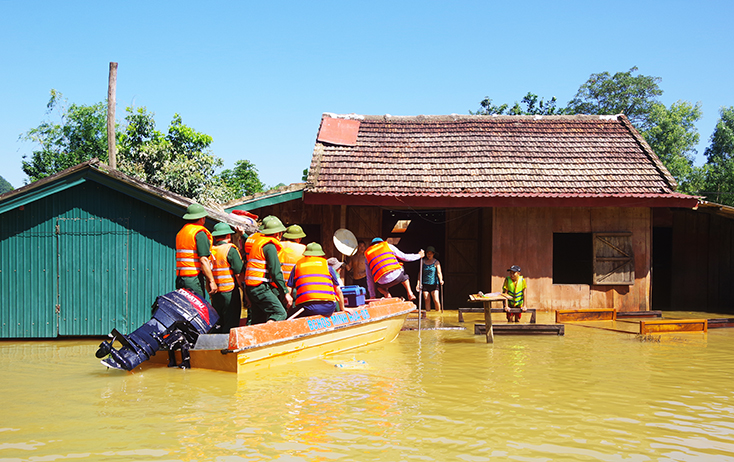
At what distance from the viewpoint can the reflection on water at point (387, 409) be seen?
4617mm

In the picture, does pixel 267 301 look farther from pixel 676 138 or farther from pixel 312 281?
pixel 676 138

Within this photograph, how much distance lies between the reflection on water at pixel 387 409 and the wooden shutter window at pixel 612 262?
501 cm

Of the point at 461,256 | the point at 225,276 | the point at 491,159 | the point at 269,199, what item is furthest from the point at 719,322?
the point at 225,276

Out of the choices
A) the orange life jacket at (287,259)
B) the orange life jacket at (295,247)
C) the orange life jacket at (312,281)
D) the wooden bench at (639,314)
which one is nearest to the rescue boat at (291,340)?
the orange life jacket at (312,281)

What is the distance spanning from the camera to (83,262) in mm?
9984

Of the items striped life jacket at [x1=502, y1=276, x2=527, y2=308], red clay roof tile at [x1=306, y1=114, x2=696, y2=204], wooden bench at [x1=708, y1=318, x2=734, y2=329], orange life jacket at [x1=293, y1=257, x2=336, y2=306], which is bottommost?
wooden bench at [x1=708, y1=318, x2=734, y2=329]

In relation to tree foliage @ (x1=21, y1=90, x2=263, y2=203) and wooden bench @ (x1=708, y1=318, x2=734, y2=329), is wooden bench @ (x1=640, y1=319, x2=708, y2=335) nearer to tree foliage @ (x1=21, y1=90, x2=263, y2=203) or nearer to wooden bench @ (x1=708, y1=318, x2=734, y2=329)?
wooden bench @ (x1=708, y1=318, x2=734, y2=329)

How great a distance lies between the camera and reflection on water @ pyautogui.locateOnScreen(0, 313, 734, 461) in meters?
4.62

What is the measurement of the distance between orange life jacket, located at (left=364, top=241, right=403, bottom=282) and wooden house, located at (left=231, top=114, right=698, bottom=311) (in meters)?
2.31

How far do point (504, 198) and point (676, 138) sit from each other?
85.9 feet

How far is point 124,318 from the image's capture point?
Answer: 32.9 feet

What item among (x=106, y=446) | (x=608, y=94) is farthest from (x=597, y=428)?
(x=608, y=94)

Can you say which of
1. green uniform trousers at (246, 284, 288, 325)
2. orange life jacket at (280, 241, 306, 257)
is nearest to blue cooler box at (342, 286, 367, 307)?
orange life jacket at (280, 241, 306, 257)

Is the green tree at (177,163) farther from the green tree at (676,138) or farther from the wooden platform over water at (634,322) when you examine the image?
the green tree at (676,138)
